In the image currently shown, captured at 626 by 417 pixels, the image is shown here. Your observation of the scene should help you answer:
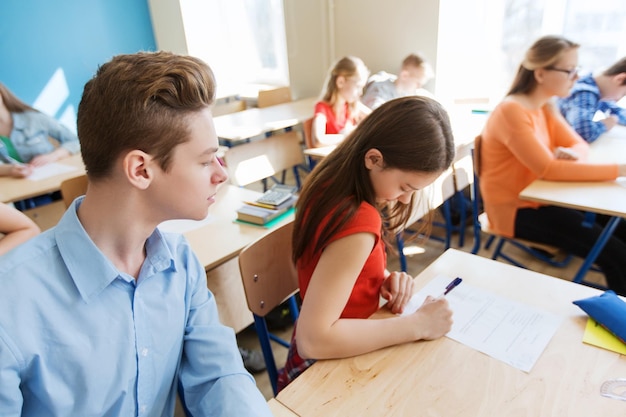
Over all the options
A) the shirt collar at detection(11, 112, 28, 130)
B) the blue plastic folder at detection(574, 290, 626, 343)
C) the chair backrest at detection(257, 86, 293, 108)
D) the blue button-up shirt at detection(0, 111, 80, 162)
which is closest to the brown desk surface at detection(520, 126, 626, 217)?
the blue plastic folder at detection(574, 290, 626, 343)

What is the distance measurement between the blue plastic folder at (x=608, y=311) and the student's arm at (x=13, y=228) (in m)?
1.61

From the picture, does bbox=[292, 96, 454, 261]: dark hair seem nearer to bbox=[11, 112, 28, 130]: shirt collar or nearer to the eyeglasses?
the eyeglasses

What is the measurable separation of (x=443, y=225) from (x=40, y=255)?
2.71 meters

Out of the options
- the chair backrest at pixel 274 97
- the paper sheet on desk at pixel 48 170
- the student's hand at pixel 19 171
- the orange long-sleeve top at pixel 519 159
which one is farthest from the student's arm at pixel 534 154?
the chair backrest at pixel 274 97

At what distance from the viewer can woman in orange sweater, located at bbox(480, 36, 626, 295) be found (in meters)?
1.88

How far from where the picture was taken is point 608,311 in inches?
37.0

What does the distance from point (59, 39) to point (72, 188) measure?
326cm

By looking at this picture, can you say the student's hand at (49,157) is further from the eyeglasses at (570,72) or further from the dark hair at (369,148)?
the eyeglasses at (570,72)

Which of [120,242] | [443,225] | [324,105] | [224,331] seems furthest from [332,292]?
[324,105]

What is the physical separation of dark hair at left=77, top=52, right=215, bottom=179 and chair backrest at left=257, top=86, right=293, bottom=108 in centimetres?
374

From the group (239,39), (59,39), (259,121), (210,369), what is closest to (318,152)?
(259,121)

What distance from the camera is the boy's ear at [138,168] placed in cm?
69

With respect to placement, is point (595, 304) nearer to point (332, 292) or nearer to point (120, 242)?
point (332, 292)

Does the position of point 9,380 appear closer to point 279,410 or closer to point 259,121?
point 279,410
